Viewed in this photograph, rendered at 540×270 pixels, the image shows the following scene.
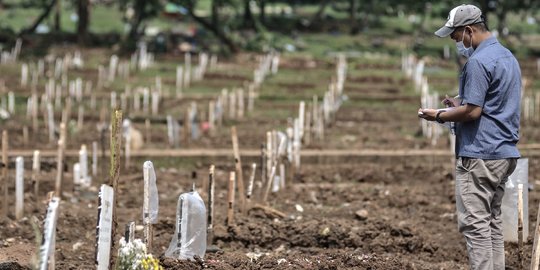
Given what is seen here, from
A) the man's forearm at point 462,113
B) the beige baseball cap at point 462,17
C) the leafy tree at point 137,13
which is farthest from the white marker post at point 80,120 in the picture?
the leafy tree at point 137,13

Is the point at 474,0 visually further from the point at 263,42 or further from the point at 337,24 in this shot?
the point at 337,24

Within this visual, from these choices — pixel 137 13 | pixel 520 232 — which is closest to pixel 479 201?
pixel 520 232

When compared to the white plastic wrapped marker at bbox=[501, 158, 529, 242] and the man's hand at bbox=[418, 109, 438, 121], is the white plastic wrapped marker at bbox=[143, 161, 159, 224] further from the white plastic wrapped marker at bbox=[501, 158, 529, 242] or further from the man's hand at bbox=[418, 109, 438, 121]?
the white plastic wrapped marker at bbox=[501, 158, 529, 242]

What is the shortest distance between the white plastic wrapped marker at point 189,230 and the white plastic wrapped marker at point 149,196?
341mm

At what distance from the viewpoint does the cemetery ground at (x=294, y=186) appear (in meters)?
9.57

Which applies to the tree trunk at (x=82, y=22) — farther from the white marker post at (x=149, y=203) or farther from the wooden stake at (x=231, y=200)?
the white marker post at (x=149, y=203)

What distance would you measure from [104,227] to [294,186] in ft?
25.4

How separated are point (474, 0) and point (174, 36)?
1116 cm

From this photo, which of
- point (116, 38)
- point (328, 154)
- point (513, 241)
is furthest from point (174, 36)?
point (513, 241)

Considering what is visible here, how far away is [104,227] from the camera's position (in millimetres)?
6793

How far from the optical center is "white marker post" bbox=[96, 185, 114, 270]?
668 cm

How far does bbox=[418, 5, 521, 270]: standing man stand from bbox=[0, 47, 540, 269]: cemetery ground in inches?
37.0

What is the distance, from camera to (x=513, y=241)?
9.67 meters

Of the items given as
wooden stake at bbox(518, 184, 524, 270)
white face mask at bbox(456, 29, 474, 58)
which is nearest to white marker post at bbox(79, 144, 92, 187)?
wooden stake at bbox(518, 184, 524, 270)
